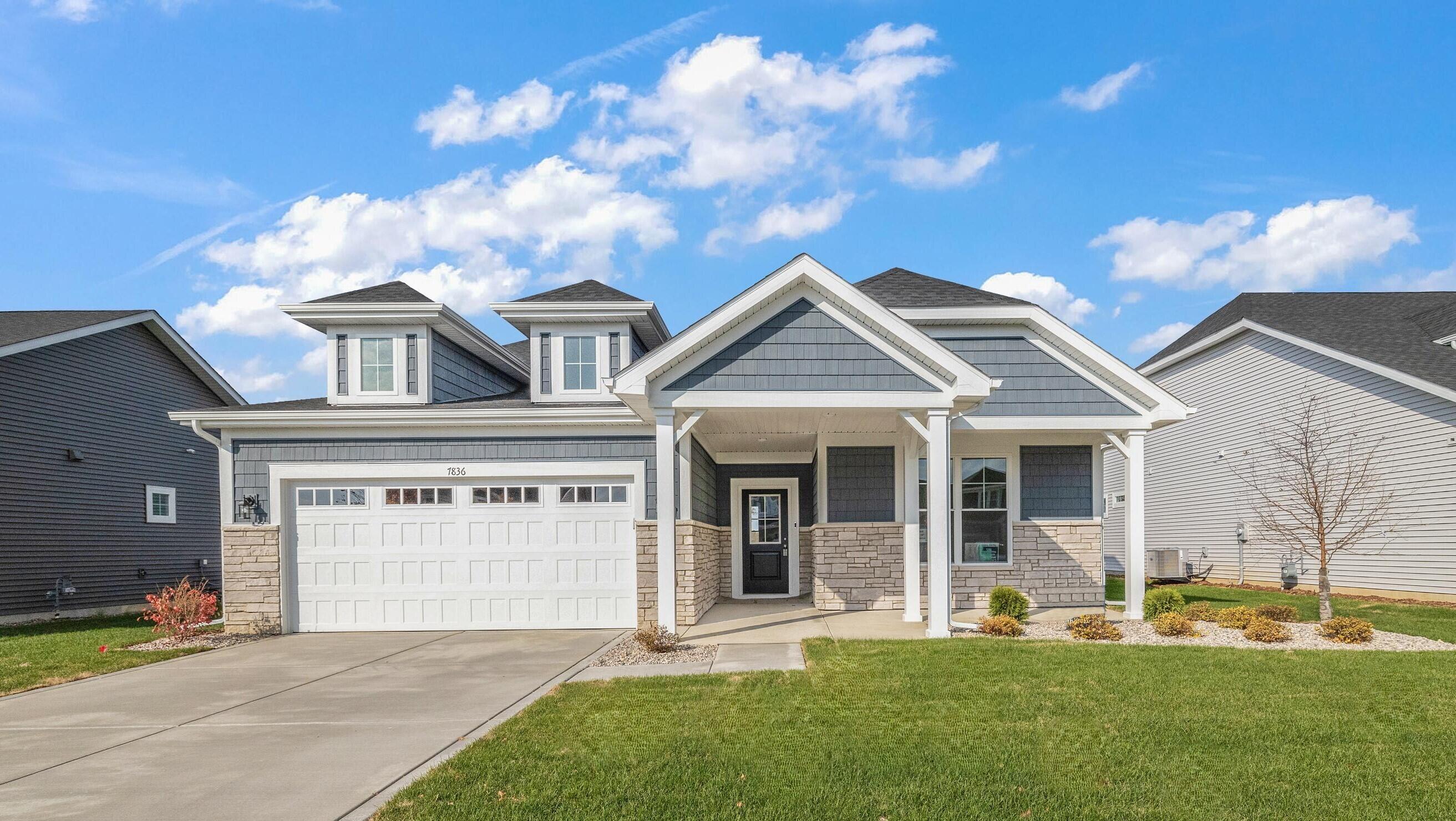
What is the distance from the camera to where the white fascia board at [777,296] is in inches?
434

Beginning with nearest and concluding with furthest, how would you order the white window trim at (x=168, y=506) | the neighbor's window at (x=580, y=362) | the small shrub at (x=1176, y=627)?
the small shrub at (x=1176, y=627), the neighbor's window at (x=580, y=362), the white window trim at (x=168, y=506)

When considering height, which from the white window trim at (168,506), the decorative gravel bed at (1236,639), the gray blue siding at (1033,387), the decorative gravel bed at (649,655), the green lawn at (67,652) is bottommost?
the green lawn at (67,652)

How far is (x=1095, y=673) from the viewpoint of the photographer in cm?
855

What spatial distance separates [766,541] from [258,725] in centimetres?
1133

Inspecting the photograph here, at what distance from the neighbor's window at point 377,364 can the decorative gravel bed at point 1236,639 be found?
31.8 ft

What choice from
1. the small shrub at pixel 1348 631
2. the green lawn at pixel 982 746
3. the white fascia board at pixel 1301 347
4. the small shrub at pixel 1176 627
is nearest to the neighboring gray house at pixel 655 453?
the small shrub at pixel 1176 627

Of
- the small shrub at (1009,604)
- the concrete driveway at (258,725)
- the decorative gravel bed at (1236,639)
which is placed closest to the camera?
the concrete driveway at (258,725)

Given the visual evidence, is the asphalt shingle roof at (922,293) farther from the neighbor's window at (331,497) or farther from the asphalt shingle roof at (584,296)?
the neighbor's window at (331,497)

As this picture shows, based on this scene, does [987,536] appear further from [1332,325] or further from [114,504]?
[114,504]

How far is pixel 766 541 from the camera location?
17.9 meters

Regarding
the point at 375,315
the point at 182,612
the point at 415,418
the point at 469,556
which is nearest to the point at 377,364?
the point at 375,315

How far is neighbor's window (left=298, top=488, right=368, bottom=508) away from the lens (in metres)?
13.7

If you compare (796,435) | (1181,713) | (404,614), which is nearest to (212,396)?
(404,614)

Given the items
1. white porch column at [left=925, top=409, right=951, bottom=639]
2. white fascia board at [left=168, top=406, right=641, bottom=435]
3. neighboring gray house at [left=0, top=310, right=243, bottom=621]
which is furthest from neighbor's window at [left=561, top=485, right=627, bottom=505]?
neighboring gray house at [left=0, top=310, right=243, bottom=621]
